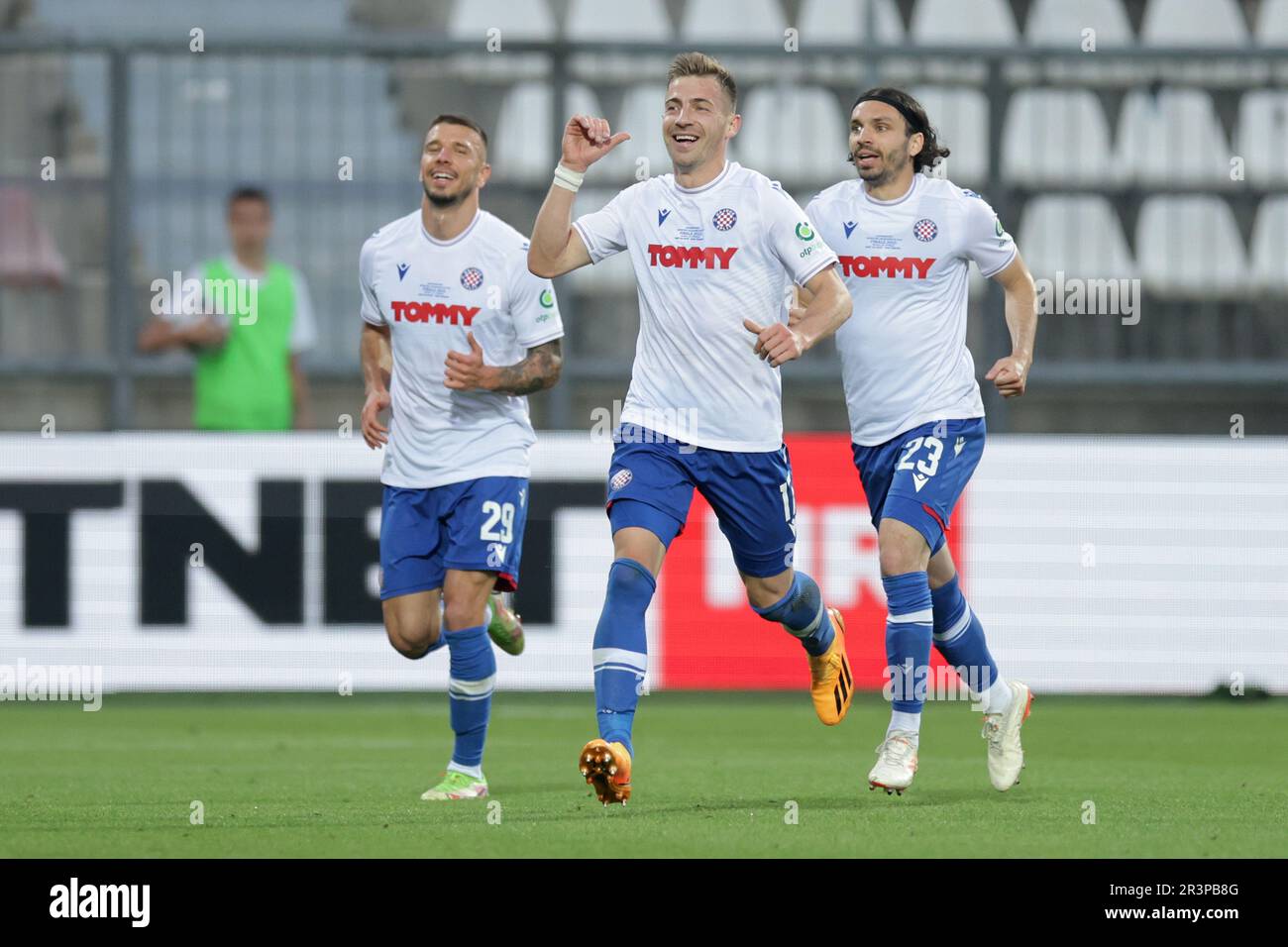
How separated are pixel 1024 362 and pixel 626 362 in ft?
17.8

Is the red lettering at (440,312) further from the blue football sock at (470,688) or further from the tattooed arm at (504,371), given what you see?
the blue football sock at (470,688)

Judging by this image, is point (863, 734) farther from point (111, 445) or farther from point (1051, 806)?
point (111, 445)

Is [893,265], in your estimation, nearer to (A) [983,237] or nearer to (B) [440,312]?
(A) [983,237]

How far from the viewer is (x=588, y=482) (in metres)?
12.5

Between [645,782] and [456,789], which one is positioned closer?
[456,789]

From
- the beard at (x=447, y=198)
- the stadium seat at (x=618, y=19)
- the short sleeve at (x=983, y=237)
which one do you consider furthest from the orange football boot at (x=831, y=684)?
the stadium seat at (x=618, y=19)

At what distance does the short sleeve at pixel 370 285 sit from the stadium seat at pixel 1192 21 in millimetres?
8385

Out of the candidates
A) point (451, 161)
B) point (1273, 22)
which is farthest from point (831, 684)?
point (1273, 22)

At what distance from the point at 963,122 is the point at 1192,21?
3246mm

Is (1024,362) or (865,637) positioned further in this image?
(865,637)

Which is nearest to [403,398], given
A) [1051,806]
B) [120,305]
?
[1051,806]

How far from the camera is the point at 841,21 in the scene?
15.4 meters

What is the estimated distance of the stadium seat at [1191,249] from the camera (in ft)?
43.8

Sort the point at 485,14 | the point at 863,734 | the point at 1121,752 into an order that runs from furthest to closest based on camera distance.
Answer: the point at 485,14 → the point at 863,734 → the point at 1121,752
